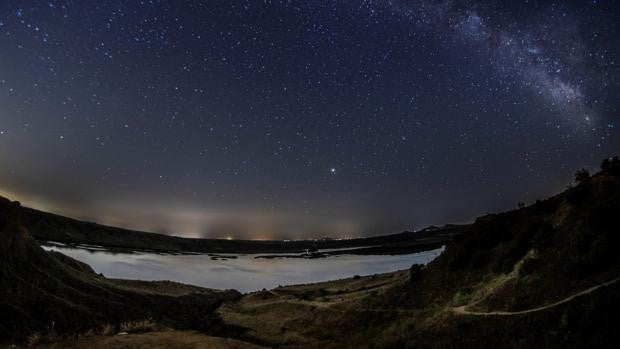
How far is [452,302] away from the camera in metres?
16.0

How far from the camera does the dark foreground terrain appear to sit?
1112 centimetres

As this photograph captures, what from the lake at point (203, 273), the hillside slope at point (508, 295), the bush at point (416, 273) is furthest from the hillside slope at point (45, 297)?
the lake at point (203, 273)

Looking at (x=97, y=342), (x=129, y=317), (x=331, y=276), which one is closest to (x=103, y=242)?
(x=331, y=276)

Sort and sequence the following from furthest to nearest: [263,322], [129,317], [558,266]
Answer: [129,317]
[263,322]
[558,266]

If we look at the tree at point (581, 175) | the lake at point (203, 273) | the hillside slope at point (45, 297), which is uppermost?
the tree at point (581, 175)

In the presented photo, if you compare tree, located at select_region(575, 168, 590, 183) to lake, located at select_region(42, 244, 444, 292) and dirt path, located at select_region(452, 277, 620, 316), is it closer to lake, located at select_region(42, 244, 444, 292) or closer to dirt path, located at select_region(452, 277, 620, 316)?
dirt path, located at select_region(452, 277, 620, 316)

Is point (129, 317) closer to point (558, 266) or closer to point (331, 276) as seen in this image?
point (558, 266)

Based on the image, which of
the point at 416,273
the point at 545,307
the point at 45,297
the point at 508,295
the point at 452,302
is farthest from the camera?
the point at 45,297

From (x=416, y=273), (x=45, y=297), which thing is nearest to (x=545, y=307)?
(x=416, y=273)

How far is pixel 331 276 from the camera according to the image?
207 ft

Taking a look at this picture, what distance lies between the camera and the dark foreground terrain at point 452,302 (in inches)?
438

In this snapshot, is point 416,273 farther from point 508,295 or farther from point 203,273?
point 203,273

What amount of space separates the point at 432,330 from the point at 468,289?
3356 millimetres

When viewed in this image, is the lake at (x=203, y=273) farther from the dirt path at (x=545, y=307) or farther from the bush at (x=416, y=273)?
the dirt path at (x=545, y=307)
